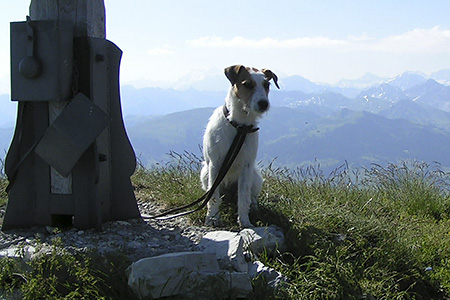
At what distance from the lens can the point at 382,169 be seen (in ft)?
24.9

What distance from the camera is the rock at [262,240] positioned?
397 cm

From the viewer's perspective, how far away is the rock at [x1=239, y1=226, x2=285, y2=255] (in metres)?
3.97

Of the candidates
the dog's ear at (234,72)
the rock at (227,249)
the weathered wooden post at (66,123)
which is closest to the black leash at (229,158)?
the dog's ear at (234,72)

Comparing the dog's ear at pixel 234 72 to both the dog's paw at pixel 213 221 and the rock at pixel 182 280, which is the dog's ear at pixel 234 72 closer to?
the dog's paw at pixel 213 221

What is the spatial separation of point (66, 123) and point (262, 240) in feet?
6.53

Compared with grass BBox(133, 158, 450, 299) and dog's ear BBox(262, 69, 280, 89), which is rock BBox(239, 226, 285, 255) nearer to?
grass BBox(133, 158, 450, 299)

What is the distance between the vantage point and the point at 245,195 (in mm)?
4879

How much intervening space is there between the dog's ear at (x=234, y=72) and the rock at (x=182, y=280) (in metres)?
2.21

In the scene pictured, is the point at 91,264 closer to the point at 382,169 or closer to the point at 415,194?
the point at 415,194

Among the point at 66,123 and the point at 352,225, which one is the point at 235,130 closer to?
the point at 352,225

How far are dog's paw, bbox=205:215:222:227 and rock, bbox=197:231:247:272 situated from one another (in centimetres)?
76

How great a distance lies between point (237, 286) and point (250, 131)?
203 centimetres

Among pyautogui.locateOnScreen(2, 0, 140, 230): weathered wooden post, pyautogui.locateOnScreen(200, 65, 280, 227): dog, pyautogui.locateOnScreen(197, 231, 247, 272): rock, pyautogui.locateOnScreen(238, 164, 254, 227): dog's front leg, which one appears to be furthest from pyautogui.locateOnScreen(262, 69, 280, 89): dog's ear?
pyautogui.locateOnScreen(197, 231, 247, 272): rock

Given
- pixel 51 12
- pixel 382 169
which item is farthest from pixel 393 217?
pixel 51 12
